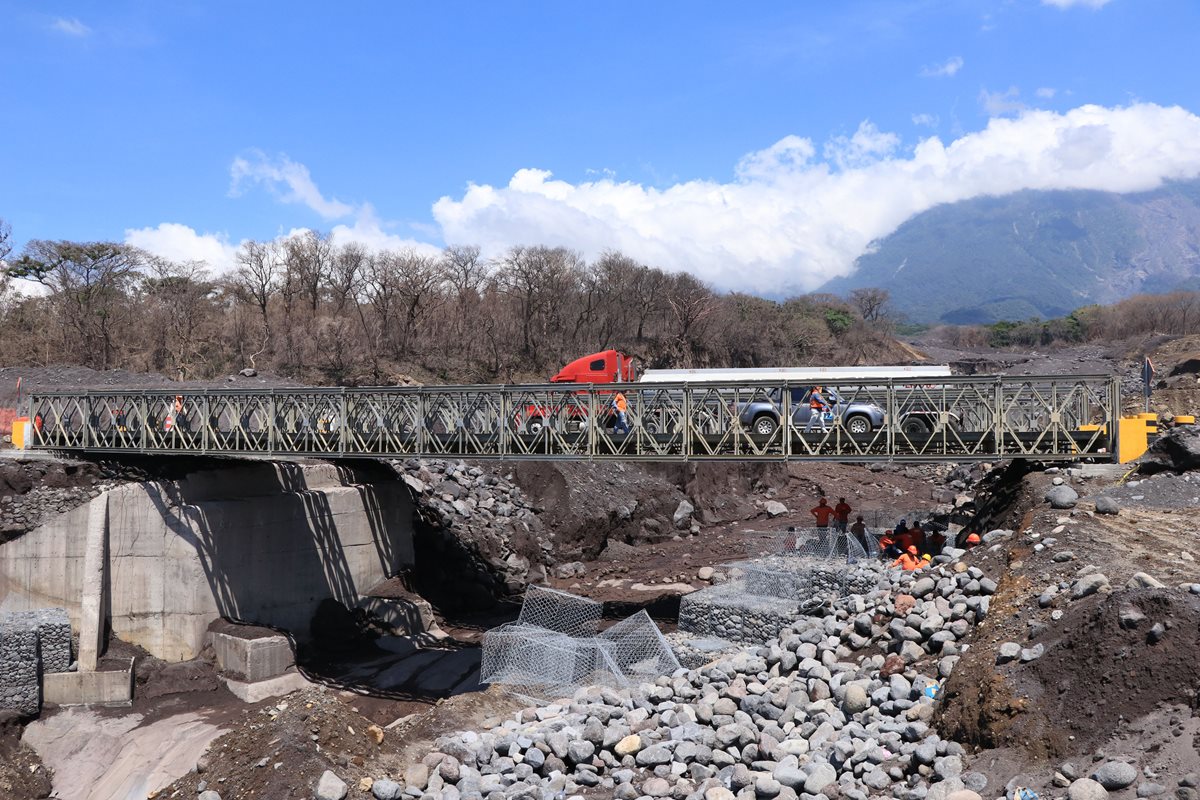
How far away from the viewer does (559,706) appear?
1791cm

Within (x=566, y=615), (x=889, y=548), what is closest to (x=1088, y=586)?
(x=889, y=548)

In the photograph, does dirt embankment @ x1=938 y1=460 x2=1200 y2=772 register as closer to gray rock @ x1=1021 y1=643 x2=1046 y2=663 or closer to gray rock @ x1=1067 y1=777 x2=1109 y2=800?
gray rock @ x1=1021 y1=643 x2=1046 y2=663

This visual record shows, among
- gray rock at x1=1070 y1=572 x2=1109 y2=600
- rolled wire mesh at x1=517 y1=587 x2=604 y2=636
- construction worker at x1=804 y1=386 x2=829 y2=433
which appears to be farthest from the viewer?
rolled wire mesh at x1=517 y1=587 x2=604 y2=636

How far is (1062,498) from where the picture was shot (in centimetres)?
1888

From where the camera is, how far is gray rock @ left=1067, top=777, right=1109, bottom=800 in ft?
34.9

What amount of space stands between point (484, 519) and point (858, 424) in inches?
647

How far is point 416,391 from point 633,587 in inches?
458

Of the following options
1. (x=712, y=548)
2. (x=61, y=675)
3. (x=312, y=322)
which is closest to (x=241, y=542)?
(x=61, y=675)

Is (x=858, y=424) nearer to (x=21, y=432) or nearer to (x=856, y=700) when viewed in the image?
(x=856, y=700)

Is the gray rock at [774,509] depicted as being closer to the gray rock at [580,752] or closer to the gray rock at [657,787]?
the gray rock at [580,752]

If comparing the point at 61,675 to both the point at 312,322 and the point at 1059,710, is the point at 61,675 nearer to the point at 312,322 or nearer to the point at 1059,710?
the point at 1059,710

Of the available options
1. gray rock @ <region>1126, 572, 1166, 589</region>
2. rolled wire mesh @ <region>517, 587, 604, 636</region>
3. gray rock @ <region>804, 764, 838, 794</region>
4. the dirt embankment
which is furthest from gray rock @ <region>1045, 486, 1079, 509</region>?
rolled wire mesh @ <region>517, 587, 604, 636</region>

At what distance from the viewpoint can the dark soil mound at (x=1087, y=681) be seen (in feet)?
39.1

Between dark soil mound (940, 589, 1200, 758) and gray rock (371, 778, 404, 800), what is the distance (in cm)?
818
